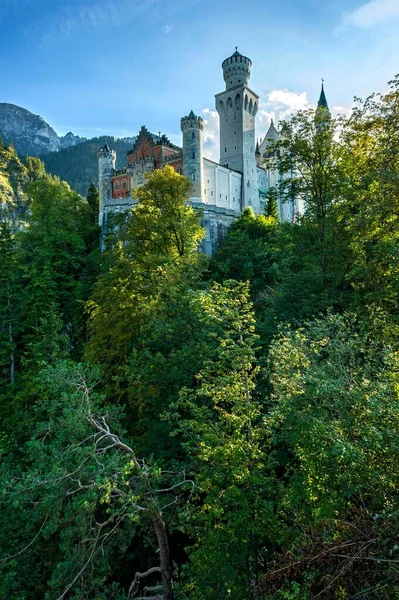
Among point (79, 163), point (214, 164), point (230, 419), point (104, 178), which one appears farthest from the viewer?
point (79, 163)

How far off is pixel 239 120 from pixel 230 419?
170 feet

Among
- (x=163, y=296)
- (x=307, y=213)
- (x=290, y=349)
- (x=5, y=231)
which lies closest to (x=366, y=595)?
(x=290, y=349)

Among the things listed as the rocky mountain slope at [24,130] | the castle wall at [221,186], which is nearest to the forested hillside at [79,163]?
the rocky mountain slope at [24,130]

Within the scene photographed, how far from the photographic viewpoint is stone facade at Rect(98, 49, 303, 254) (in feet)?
140

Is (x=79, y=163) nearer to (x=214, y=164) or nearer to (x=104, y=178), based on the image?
(x=104, y=178)

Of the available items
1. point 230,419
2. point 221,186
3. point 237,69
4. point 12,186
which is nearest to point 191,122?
point 221,186

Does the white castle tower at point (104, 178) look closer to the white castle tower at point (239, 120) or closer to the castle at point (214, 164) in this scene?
the castle at point (214, 164)

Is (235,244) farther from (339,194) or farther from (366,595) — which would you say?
(366,595)

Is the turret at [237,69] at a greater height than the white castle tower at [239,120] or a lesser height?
greater

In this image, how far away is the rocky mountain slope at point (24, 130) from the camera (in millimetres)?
174500

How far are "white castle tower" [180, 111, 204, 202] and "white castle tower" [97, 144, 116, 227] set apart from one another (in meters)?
9.93

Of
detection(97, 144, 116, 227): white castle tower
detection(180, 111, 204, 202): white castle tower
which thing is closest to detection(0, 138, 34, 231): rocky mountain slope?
detection(97, 144, 116, 227): white castle tower

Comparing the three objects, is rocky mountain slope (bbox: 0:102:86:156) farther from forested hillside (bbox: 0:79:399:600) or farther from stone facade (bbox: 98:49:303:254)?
forested hillside (bbox: 0:79:399:600)

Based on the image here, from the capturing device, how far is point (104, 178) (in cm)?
4691
